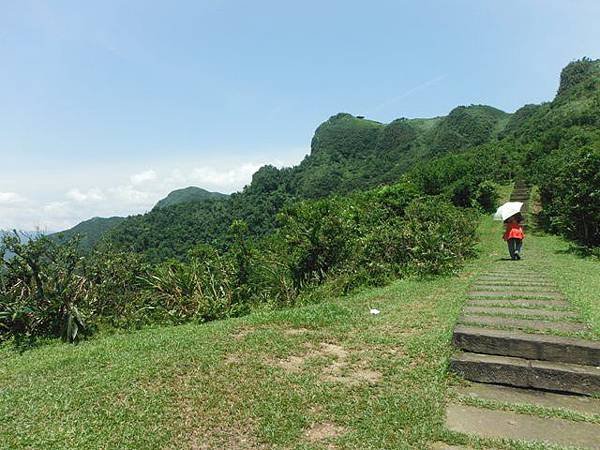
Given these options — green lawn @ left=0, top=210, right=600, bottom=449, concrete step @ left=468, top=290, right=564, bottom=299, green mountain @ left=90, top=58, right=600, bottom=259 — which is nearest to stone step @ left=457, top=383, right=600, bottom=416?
green lawn @ left=0, top=210, right=600, bottom=449

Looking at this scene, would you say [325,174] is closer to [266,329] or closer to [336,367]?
[266,329]

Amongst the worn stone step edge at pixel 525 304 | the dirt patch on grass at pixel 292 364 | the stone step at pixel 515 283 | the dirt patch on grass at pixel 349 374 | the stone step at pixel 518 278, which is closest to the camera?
the dirt patch on grass at pixel 349 374

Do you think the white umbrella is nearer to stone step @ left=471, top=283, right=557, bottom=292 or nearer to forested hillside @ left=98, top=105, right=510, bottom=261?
stone step @ left=471, top=283, right=557, bottom=292

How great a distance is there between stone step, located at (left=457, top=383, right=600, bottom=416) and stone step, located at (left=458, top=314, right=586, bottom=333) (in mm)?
731

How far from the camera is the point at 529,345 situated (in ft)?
13.3

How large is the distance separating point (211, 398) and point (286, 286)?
5349mm

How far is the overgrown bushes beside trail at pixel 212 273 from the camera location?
7.01m

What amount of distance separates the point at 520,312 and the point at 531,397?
1495mm

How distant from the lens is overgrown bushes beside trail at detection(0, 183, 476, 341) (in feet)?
23.0

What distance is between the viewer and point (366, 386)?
4.04 m

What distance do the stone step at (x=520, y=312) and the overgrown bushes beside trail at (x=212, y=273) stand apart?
374 cm

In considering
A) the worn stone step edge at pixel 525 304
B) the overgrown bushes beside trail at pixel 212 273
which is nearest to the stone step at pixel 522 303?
the worn stone step edge at pixel 525 304

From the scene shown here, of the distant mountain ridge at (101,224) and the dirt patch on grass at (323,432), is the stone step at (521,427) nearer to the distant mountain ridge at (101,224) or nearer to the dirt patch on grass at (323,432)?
the dirt patch on grass at (323,432)

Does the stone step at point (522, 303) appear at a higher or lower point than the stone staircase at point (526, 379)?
higher
